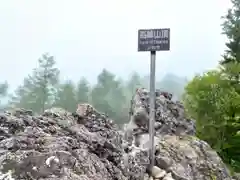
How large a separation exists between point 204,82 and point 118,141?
11411 millimetres

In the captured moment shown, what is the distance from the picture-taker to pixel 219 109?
53.1ft

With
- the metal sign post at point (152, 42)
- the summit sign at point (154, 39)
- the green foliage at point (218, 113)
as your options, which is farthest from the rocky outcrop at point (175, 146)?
the green foliage at point (218, 113)

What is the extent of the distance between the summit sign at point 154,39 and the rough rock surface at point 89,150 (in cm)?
211

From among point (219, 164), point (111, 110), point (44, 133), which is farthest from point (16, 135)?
point (111, 110)

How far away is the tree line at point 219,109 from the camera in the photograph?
16.3m

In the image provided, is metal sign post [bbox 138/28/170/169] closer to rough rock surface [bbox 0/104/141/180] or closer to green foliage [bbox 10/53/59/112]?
rough rock surface [bbox 0/104/141/180]

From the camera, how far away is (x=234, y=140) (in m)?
16.6

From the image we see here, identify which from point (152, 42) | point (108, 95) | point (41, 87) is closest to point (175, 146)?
point (152, 42)

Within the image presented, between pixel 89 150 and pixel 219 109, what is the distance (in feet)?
38.0

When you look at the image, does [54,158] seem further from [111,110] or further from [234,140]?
[111,110]

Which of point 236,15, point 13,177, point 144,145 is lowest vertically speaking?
point 144,145

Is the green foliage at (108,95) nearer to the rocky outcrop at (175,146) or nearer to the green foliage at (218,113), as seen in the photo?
the green foliage at (218,113)

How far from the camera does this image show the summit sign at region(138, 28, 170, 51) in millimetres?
8156

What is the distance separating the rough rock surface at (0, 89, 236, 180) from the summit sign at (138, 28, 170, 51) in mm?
2106
